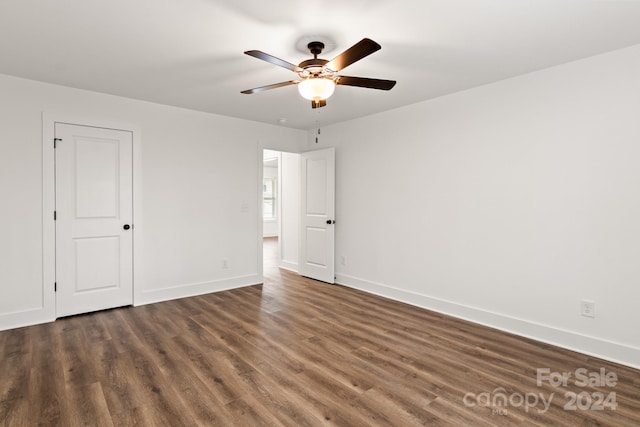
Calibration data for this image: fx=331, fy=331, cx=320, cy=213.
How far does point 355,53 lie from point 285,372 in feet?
7.48

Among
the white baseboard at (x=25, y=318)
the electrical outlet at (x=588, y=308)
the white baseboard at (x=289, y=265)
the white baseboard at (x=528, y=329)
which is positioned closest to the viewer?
the white baseboard at (x=528, y=329)

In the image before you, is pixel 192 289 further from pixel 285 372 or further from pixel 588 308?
pixel 588 308

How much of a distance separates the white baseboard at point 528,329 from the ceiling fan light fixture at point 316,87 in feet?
8.96

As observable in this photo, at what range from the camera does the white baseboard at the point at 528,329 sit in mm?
2668

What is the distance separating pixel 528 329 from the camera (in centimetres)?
315

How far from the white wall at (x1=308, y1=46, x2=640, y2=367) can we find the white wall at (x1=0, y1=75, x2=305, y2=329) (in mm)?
1949

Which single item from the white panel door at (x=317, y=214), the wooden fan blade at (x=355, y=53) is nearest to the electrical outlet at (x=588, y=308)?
the wooden fan blade at (x=355, y=53)

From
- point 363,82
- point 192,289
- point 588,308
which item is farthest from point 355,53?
point 192,289

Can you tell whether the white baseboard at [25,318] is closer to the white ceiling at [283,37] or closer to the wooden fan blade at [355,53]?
the white ceiling at [283,37]

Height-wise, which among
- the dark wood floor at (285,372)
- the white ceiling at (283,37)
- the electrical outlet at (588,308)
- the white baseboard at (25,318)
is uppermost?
the white ceiling at (283,37)

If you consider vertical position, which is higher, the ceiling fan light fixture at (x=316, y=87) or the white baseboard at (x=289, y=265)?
the ceiling fan light fixture at (x=316, y=87)

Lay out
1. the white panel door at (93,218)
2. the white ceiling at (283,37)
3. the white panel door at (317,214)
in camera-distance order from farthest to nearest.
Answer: the white panel door at (317,214) → the white panel door at (93,218) → the white ceiling at (283,37)

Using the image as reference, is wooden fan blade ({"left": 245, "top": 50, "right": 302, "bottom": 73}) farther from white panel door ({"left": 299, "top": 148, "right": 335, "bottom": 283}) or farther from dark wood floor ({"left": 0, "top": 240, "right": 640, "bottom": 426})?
white panel door ({"left": 299, "top": 148, "right": 335, "bottom": 283})

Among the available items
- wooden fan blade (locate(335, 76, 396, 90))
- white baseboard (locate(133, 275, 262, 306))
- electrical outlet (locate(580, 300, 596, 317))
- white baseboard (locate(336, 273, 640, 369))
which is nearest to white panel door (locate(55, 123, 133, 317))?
white baseboard (locate(133, 275, 262, 306))
